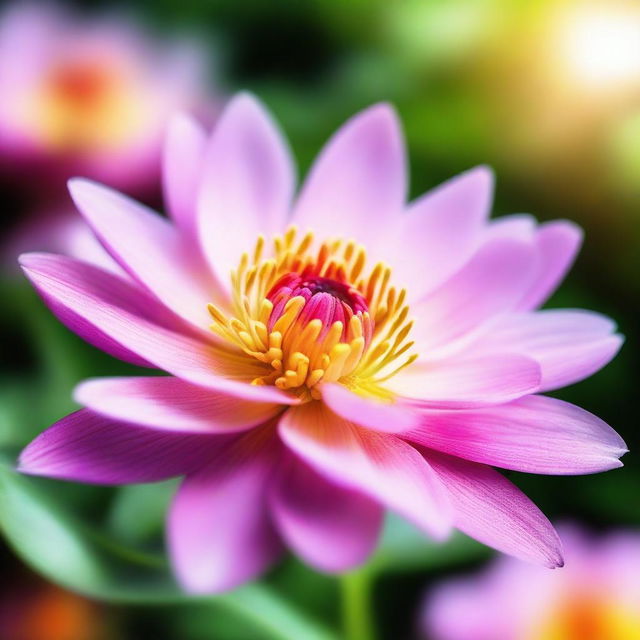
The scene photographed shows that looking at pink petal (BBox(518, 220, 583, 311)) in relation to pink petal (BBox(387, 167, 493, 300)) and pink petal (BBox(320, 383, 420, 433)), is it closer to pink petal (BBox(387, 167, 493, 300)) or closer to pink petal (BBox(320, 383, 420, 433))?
pink petal (BBox(387, 167, 493, 300))

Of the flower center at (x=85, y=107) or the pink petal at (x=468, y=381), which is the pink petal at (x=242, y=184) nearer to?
the pink petal at (x=468, y=381)

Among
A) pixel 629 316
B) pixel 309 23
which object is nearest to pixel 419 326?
pixel 629 316

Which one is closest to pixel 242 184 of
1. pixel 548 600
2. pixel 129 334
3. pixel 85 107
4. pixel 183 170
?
pixel 183 170

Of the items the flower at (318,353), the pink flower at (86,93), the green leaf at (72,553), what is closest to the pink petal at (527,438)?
the flower at (318,353)

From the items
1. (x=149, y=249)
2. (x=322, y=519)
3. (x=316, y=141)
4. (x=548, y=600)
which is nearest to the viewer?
(x=322, y=519)

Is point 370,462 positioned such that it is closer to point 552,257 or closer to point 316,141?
point 552,257

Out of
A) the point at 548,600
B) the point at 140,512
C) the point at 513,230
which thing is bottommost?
the point at 548,600

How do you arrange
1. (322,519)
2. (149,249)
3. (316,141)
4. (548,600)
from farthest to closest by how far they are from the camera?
1. (316,141)
2. (548,600)
3. (149,249)
4. (322,519)

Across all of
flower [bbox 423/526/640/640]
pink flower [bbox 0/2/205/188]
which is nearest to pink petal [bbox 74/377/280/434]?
flower [bbox 423/526/640/640]
